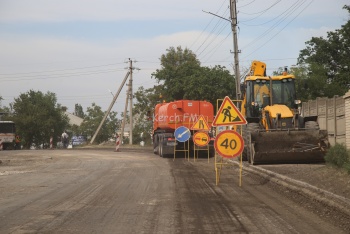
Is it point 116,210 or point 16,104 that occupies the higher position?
point 16,104

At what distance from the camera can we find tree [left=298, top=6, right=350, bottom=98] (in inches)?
1686

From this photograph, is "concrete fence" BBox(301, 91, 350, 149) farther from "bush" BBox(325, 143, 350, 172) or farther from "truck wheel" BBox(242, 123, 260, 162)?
"bush" BBox(325, 143, 350, 172)

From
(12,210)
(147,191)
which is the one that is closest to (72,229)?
(12,210)

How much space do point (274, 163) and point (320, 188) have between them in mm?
7010

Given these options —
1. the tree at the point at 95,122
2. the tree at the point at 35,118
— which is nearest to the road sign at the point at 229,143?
the tree at the point at 35,118

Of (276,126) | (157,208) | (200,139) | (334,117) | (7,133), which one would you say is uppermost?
(334,117)

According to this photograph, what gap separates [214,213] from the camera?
835 centimetres

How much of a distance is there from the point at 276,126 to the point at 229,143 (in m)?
5.15

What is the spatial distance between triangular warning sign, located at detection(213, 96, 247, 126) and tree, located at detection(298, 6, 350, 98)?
31225mm

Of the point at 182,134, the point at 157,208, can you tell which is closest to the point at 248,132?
the point at 182,134

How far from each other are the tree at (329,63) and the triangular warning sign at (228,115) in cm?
3123

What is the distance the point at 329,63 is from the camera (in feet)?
156

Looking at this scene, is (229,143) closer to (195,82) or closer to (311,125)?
(311,125)

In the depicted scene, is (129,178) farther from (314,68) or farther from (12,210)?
(314,68)
